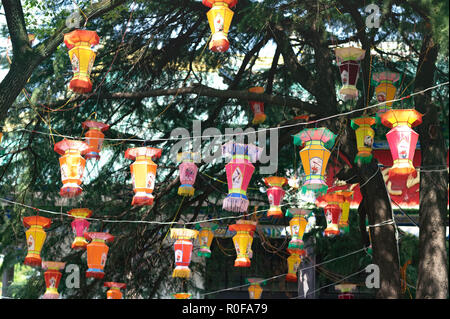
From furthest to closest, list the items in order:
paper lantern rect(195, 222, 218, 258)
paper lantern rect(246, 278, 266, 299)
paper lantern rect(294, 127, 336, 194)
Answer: paper lantern rect(246, 278, 266, 299) → paper lantern rect(195, 222, 218, 258) → paper lantern rect(294, 127, 336, 194)

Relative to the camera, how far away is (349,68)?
9789mm

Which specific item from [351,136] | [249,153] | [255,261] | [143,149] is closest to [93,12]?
[143,149]

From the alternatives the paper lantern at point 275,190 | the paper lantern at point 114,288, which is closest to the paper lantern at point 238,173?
the paper lantern at point 275,190

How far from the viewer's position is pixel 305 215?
1142 cm

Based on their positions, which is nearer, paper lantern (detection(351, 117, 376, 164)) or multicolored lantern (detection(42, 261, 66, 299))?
paper lantern (detection(351, 117, 376, 164))

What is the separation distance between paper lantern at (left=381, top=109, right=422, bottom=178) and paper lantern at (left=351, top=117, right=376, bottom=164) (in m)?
1.30

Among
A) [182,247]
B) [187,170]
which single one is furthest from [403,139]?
[182,247]

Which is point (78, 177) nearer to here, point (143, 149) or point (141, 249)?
point (143, 149)

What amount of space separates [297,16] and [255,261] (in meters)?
5.53

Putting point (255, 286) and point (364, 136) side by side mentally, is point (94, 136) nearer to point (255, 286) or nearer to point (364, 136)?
point (364, 136)

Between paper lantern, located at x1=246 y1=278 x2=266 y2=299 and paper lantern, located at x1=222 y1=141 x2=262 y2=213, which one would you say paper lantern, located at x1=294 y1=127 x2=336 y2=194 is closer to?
paper lantern, located at x1=222 y1=141 x2=262 y2=213

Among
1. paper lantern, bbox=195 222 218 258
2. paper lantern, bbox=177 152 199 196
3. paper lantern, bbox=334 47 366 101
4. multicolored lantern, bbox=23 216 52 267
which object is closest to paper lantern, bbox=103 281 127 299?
multicolored lantern, bbox=23 216 52 267

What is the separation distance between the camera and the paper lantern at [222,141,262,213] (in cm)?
927

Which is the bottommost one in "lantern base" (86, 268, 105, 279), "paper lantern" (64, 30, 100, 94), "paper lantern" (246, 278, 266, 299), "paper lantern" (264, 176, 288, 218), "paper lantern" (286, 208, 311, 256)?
"lantern base" (86, 268, 105, 279)
